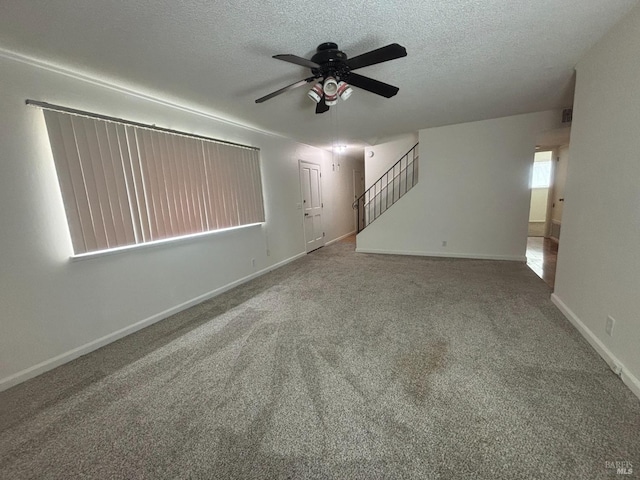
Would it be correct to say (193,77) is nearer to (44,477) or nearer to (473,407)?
(44,477)

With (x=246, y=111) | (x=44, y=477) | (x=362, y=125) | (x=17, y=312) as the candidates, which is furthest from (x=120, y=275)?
(x=362, y=125)

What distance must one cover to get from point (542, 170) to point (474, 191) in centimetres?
361

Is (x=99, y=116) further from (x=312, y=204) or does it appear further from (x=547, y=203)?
(x=547, y=203)

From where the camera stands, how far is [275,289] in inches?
142

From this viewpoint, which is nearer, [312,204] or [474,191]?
[474,191]

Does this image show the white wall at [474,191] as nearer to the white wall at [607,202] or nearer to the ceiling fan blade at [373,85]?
the white wall at [607,202]

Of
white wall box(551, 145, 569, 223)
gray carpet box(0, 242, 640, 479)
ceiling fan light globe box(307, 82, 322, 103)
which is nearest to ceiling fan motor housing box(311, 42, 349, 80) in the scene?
ceiling fan light globe box(307, 82, 322, 103)

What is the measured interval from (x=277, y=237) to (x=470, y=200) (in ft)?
12.1

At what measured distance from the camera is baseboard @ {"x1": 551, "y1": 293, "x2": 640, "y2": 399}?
5.13 feet

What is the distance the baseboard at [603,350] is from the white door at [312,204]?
426cm

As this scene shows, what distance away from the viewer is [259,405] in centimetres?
159

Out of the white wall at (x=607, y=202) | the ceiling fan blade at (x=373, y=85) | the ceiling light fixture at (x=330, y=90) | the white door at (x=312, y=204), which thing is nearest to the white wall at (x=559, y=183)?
the white wall at (x=607, y=202)

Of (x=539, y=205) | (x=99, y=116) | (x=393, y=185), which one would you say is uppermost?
(x=99, y=116)

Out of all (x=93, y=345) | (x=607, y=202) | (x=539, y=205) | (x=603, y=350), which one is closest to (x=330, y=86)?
(x=607, y=202)
